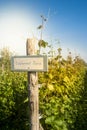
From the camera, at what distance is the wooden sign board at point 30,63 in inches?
194

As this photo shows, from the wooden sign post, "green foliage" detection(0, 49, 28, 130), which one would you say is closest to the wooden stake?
the wooden sign post

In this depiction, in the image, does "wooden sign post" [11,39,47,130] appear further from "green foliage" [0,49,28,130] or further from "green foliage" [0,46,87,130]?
"green foliage" [0,49,28,130]

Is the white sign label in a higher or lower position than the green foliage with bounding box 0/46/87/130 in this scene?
higher

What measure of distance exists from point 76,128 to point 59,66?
1993 millimetres

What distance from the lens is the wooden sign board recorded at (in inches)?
194

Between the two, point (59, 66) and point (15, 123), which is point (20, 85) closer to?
point (15, 123)

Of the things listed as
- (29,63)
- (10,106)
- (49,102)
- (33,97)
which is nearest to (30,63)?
(29,63)

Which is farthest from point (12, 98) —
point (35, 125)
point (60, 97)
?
point (35, 125)

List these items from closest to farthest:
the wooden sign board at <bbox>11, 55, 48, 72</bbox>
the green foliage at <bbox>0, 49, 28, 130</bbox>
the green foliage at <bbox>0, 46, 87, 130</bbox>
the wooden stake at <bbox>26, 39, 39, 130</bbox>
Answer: the wooden sign board at <bbox>11, 55, 48, 72</bbox> → the wooden stake at <bbox>26, 39, 39, 130</bbox> → the green foliage at <bbox>0, 46, 87, 130</bbox> → the green foliage at <bbox>0, 49, 28, 130</bbox>

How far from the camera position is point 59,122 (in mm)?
5977

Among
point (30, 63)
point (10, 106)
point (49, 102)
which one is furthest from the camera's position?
point (10, 106)

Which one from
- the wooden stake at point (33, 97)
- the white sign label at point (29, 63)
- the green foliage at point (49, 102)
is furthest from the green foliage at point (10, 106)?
the white sign label at point (29, 63)

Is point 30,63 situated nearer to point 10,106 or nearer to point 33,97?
point 33,97

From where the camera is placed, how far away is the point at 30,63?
499 cm
